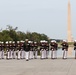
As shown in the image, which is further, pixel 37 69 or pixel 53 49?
pixel 53 49

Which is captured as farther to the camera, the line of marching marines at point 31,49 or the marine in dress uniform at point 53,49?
the marine in dress uniform at point 53,49

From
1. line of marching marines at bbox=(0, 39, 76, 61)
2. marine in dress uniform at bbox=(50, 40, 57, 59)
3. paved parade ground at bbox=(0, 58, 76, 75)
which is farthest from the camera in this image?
marine in dress uniform at bbox=(50, 40, 57, 59)

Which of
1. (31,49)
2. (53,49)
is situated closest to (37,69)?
(31,49)

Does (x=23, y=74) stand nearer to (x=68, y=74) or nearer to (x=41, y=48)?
(x=68, y=74)

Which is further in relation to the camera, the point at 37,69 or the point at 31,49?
the point at 31,49

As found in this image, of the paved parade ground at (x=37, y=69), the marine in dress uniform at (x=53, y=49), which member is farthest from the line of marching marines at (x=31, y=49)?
the paved parade ground at (x=37, y=69)

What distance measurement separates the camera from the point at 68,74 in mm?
17688

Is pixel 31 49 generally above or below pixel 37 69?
above

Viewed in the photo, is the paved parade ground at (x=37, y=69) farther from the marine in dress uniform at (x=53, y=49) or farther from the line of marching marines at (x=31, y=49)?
the marine in dress uniform at (x=53, y=49)

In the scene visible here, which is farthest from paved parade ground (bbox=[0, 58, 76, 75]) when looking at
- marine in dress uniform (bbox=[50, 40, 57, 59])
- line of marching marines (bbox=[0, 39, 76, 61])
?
marine in dress uniform (bbox=[50, 40, 57, 59])

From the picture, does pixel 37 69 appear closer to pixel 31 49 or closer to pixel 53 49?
pixel 31 49

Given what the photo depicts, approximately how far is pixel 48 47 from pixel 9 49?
3.35 metres

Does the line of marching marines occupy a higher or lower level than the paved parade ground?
higher

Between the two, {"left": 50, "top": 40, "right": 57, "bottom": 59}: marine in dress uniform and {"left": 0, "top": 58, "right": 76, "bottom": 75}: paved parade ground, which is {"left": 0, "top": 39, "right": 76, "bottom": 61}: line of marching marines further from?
{"left": 0, "top": 58, "right": 76, "bottom": 75}: paved parade ground
